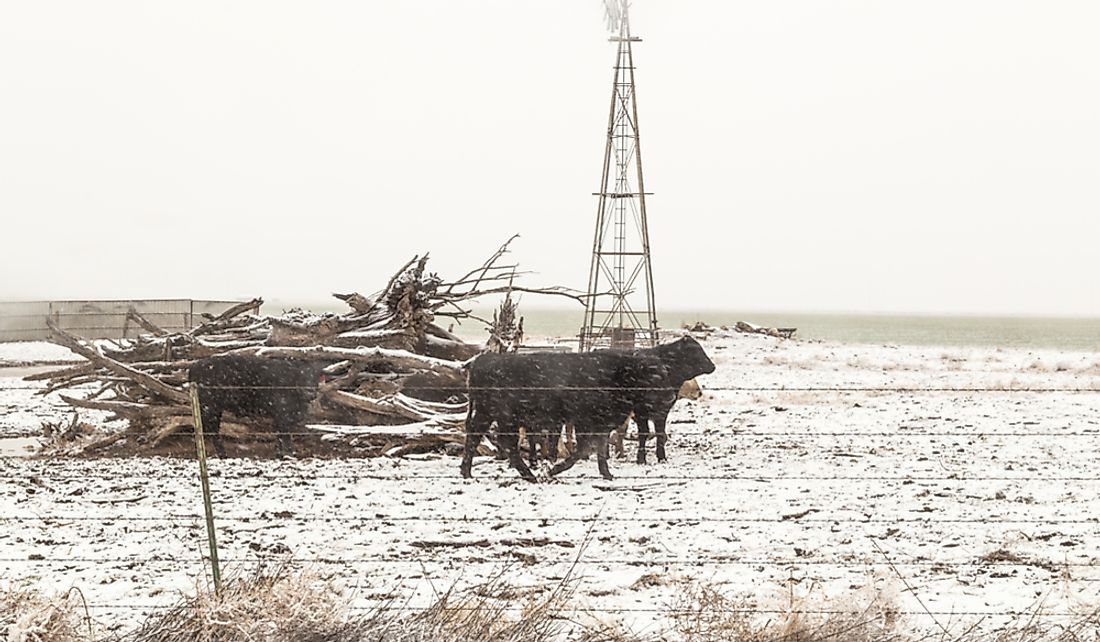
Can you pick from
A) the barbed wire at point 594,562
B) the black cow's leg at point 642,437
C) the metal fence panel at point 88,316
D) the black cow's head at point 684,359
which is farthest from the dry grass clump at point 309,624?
the metal fence panel at point 88,316

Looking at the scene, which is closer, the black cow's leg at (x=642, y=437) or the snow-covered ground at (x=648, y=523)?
the snow-covered ground at (x=648, y=523)

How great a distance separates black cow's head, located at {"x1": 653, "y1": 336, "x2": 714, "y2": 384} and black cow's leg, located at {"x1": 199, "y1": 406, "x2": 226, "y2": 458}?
5065mm

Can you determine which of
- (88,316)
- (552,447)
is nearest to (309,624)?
(552,447)

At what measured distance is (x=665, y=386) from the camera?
1185 cm

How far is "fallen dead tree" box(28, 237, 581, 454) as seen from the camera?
1171 centimetres

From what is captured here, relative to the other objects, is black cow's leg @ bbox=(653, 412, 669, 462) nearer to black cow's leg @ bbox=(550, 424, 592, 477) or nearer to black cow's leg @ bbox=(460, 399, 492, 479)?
black cow's leg @ bbox=(550, 424, 592, 477)

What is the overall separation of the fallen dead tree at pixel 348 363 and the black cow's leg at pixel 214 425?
0.19 meters

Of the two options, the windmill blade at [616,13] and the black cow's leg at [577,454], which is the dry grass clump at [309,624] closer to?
the black cow's leg at [577,454]

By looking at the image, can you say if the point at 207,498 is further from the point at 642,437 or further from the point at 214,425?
the point at 214,425

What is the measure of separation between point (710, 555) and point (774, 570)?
49 cm

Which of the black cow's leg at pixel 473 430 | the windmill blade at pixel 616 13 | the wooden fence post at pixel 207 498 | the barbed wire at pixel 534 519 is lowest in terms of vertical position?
the barbed wire at pixel 534 519

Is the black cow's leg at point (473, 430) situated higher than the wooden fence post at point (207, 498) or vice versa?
the wooden fence post at point (207, 498)

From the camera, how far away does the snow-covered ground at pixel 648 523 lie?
239 inches

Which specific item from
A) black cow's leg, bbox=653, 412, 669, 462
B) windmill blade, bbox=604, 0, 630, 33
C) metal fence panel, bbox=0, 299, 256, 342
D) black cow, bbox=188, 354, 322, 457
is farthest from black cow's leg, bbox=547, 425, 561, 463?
metal fence panel, bbox=0, 299, 256, 342
